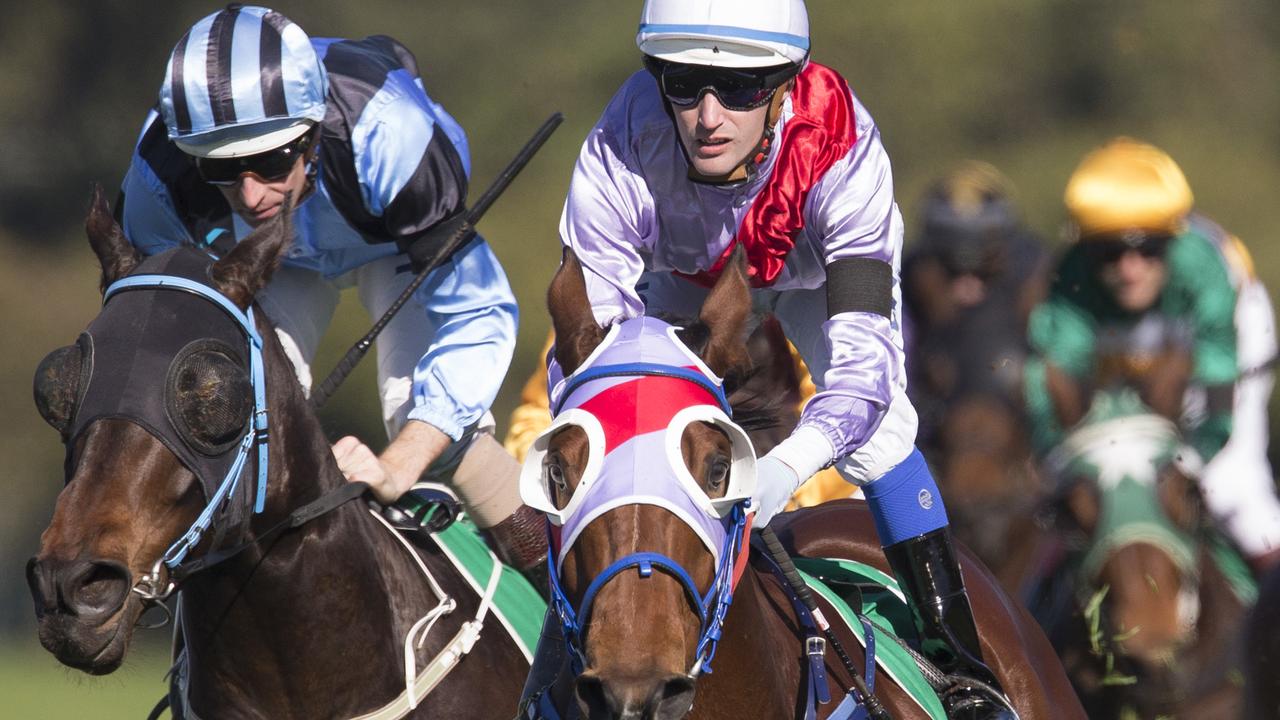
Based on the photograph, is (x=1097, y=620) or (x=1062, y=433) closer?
(x=1097, y=620)

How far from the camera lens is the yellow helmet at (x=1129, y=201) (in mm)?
6215

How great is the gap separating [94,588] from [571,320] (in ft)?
3.12

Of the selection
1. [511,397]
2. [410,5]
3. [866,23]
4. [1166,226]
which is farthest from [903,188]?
[1166,226]

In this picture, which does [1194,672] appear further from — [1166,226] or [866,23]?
[866,23]

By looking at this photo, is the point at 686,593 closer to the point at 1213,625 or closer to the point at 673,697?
the point at 673,697

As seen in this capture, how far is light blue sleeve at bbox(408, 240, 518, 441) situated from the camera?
14.0 feet

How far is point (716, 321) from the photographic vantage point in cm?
299

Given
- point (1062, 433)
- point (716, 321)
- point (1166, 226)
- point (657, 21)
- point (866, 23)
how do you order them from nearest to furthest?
point (716, 321), point (657, 21), point (1062, 433), point (1166, 226), point (866, 23)

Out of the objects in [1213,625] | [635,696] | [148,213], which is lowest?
[1213,625]

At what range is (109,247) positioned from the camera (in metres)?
3.55

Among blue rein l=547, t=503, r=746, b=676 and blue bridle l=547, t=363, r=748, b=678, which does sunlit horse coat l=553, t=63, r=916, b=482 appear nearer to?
blue bridle l=547, t=363, r=748, b=678

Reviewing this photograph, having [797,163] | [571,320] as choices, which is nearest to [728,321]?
[571,320]

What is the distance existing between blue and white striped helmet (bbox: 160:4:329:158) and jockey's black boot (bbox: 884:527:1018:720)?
161 centimetres

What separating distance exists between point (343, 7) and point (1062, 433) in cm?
1288
